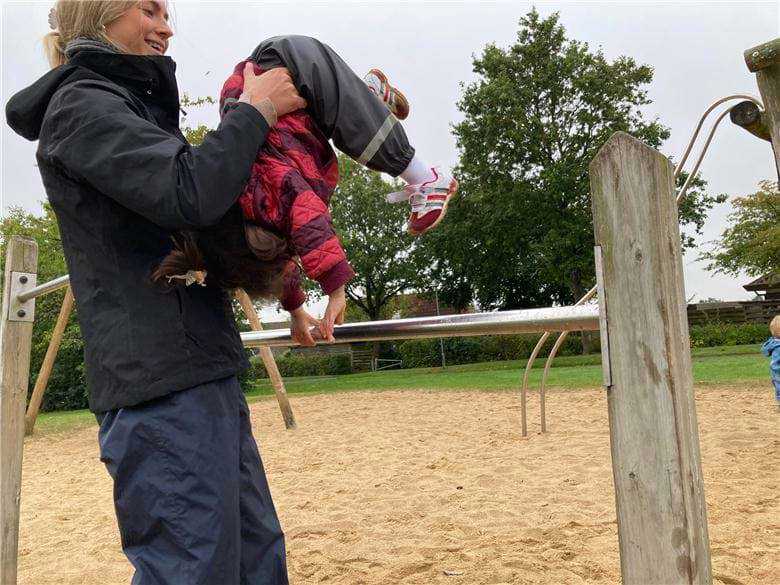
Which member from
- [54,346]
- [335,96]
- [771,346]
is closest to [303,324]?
[335,96]

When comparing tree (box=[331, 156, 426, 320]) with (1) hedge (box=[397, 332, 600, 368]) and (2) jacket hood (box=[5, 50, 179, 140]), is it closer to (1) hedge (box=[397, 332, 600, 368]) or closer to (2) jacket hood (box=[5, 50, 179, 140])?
(1) hedge (box=[397, 332, 600, 368])

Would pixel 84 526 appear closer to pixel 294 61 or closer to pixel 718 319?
pixel 294 61

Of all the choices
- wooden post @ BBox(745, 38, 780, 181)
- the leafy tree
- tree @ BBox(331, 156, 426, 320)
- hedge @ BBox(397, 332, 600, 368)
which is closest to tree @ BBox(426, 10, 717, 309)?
hedge @ BBox(397, 332, 600, 368)

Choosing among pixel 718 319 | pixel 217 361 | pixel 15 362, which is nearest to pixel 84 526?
pixel 15 362

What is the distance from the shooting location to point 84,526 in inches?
177

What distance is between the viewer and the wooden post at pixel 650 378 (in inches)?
52.6

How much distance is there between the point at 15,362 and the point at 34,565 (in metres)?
1.46

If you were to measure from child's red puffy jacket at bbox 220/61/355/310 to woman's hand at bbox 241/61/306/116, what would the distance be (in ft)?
0.22

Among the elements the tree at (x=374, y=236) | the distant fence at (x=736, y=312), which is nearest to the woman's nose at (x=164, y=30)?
the distant fence at (x=736, y=312)

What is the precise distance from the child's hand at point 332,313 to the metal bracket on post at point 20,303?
69.2 inches

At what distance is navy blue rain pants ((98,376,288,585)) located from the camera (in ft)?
4.22

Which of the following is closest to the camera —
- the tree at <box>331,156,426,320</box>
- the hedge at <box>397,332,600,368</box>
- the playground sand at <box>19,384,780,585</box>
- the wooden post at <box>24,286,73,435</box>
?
the playground sand at <box>19,384,780,585</box>

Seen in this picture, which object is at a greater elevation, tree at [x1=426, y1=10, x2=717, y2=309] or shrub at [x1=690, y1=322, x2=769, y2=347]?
tree at [x1=426, y1=10, x2=717, y2=309]

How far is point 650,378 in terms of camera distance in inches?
53.9
